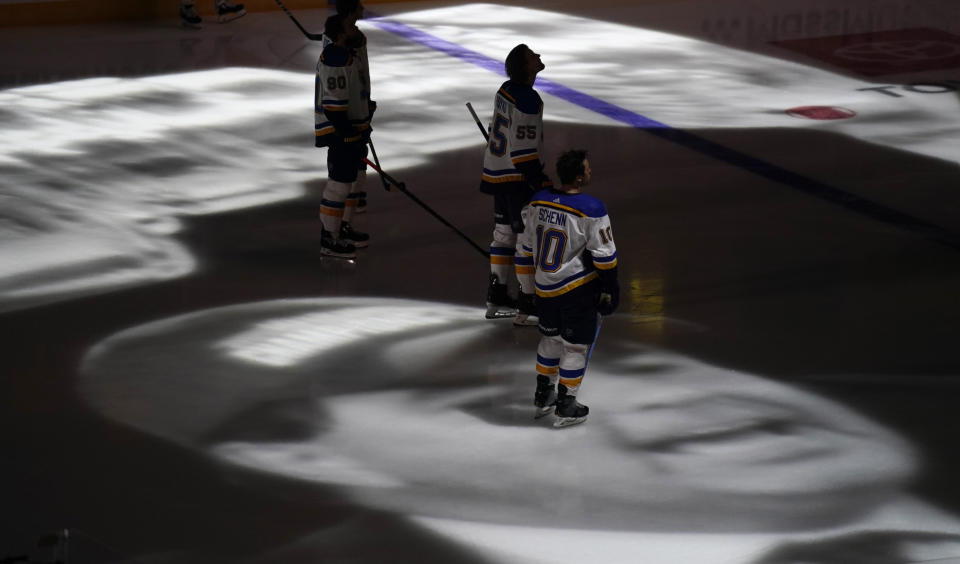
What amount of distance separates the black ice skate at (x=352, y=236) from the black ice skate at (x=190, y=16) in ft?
25.0

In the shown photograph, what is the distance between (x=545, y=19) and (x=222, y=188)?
7.56 meters

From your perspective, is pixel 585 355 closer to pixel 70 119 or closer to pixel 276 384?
pixel 276 384

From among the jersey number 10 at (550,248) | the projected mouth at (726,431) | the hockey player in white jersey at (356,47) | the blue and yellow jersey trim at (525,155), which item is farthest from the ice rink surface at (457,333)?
the blue and yellow jersey trim at (525,155)

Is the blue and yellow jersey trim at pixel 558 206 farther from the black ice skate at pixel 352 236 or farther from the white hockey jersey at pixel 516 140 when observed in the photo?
the black ice skate at pixel 352 236

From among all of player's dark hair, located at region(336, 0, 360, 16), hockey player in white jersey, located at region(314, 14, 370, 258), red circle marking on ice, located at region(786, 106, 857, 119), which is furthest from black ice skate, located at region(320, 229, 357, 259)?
red circle marking on ice, located at region(786, 106, 857, 119)

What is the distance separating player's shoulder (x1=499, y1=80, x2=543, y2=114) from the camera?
6.39 m

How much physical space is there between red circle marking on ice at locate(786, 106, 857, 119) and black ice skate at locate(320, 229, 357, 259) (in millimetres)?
5155

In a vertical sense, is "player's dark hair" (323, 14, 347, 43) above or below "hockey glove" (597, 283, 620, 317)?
above

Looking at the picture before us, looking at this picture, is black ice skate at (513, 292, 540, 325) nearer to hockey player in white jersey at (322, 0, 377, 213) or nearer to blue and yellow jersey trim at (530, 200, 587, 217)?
blue and yellow jersey trim at (530, 200, 587, 217)

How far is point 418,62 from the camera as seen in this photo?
13.4 meters

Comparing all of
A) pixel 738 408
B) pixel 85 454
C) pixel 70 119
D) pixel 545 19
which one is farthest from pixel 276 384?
pixel 545 19

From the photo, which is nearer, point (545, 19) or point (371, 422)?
point (371, 422)

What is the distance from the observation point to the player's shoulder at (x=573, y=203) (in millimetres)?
5285

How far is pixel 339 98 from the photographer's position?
291 inches
